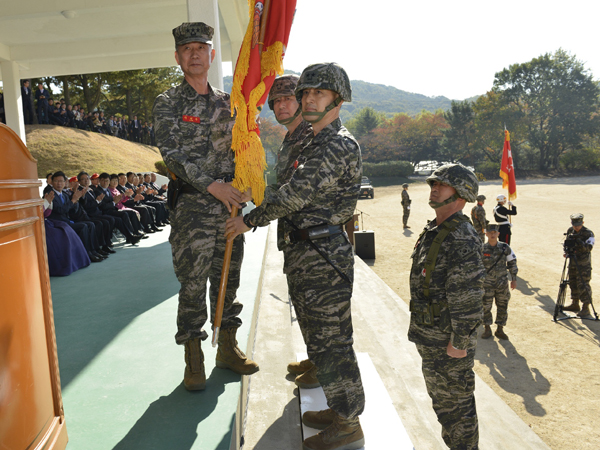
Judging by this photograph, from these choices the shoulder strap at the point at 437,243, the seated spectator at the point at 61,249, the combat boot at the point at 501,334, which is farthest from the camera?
the combat boot at the point at 501,334

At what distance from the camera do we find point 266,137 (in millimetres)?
75812

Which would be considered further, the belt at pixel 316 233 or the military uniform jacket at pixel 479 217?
the military uniform jacket at pixel 479 217

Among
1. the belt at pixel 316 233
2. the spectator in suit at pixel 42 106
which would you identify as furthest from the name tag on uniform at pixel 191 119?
the spectator in suit at pixel 42 106

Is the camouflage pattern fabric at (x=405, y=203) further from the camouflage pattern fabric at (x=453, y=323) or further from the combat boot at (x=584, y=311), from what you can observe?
the camouflage pattern fabric at (x=453, y=323)

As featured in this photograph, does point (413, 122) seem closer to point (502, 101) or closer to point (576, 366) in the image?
point (502, 101)

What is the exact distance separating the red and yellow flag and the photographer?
8436 millimetres

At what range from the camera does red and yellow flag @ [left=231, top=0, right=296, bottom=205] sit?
2.65 metres

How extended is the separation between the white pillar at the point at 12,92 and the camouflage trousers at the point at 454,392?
44.9 ft

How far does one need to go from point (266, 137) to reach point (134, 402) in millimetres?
75399

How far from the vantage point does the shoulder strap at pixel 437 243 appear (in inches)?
110

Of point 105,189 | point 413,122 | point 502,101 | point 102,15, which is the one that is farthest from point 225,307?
point 413,122

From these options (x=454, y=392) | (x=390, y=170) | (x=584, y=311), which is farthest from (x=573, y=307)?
(x=390, y=170)

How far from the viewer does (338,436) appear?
2.46m

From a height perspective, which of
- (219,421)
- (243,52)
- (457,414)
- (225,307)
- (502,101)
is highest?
(502,101)
